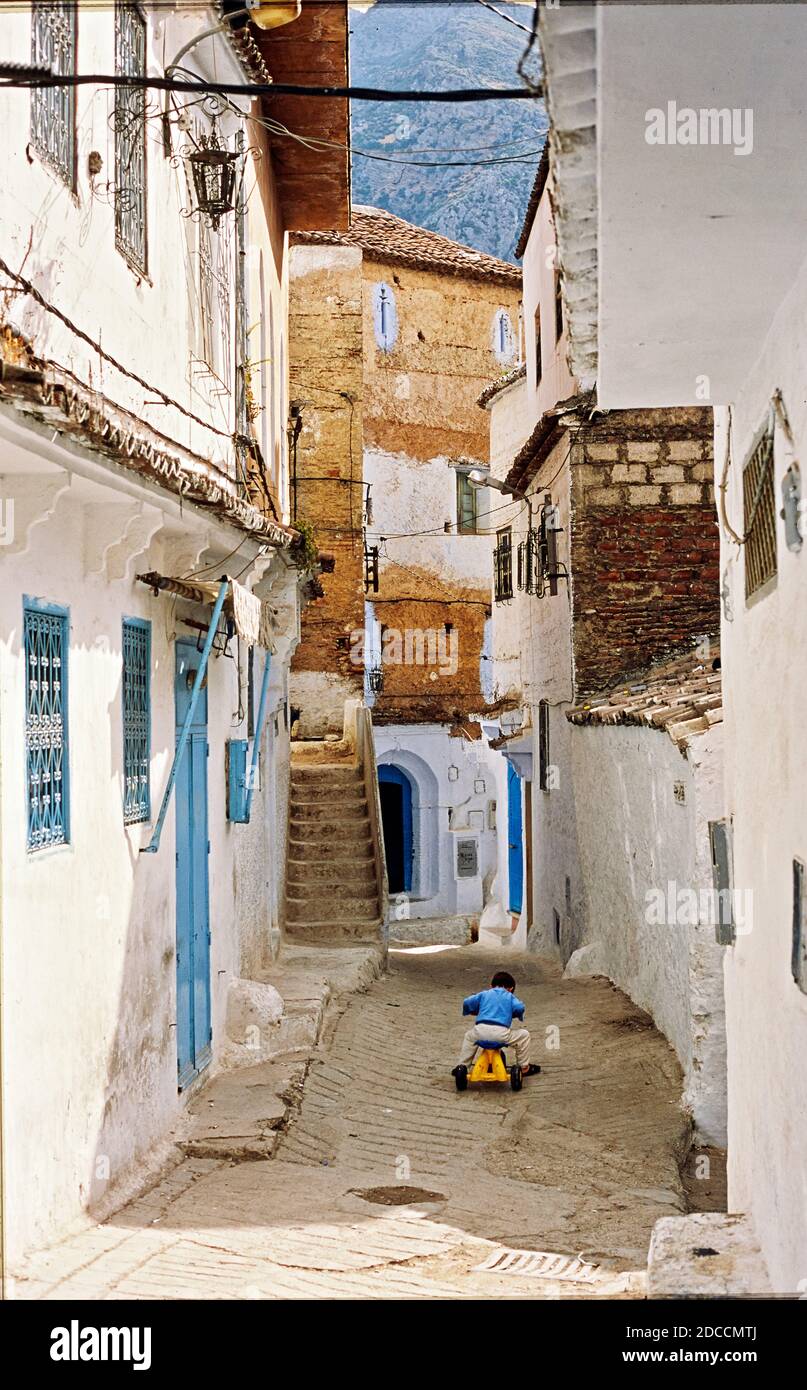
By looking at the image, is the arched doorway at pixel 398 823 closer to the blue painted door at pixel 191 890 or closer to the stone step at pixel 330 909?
the stone step at pixel 330 909

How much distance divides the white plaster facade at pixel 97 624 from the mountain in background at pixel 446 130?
4981 cm

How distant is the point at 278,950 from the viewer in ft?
48.9

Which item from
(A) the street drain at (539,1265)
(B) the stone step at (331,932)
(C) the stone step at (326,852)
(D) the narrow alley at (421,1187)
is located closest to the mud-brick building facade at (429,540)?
(C) the stone step at (326,852)

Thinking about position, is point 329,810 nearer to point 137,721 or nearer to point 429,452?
point 137,721

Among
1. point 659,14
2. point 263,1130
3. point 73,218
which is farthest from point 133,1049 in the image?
point 659,14

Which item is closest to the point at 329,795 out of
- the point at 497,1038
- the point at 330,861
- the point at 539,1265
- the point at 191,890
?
the point at 330,861

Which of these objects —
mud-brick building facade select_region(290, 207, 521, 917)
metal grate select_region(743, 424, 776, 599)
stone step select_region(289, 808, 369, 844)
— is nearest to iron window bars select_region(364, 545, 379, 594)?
mud-brick building facade select_region(290, 207, 521, 917)

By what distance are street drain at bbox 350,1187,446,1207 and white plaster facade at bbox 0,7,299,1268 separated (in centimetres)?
123

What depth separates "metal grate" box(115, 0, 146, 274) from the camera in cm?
795

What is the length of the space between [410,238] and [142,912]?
27.0m

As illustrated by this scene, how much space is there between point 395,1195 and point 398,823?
25212 millimetres

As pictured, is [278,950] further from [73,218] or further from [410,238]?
[410,238]

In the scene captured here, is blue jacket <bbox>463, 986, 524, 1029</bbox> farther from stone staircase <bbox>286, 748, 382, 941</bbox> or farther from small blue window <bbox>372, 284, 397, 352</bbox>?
small blue window <bbox>372, 284, 397, 352</bbox>

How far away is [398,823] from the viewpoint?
1310 inches
